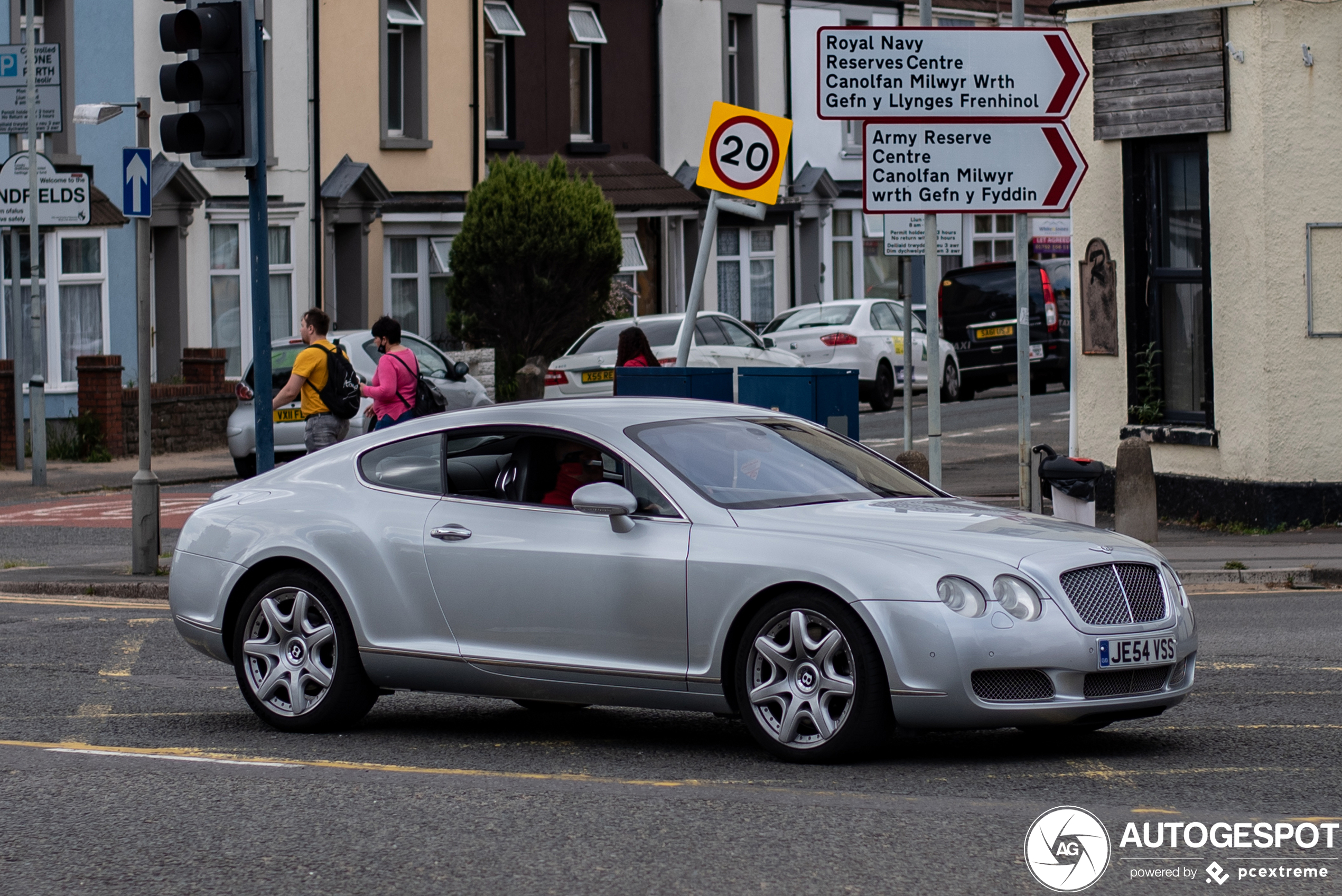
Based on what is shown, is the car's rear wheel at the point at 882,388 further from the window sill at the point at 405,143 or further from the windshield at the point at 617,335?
the window sill at the point at 405,143

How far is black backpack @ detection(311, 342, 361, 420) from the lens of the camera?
17.0 metres

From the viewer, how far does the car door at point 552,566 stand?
7.97 metres

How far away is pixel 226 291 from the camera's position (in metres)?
33.3

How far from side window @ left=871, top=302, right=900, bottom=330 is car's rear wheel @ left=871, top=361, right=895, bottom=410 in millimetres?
657

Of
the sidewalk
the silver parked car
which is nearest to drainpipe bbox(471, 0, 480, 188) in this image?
the sidewalk

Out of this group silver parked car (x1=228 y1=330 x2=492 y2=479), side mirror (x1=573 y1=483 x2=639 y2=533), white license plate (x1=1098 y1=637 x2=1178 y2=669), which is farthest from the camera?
silver parked car (x1=228 y1=330 x2=492 y2=479)

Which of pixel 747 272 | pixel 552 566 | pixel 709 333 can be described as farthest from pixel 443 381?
pixel 747 272

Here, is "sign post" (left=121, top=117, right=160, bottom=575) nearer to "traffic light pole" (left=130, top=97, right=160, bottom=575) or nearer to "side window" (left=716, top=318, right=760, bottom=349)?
"traffic light pole" (left=130, top=97, right=160, bottom=575)

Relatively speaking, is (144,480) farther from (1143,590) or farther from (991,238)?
(991,238)

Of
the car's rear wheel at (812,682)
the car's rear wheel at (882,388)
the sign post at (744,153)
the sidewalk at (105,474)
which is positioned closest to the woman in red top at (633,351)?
the sign post at (744,153)

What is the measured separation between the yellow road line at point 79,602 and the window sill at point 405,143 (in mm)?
22471

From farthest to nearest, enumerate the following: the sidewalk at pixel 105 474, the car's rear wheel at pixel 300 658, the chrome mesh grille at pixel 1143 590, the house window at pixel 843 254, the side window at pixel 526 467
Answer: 1. the house window at pixel 843 254
2. the sidewalk at pixel 105 474
3. the car's rear wheel at pixel 300 658
4. the side window at pixel 526 467
5. the chrome mesh grille at pixel 1143 590

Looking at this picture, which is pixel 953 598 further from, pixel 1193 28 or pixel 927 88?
pixel 1193 28

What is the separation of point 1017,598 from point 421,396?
10.1 meters
